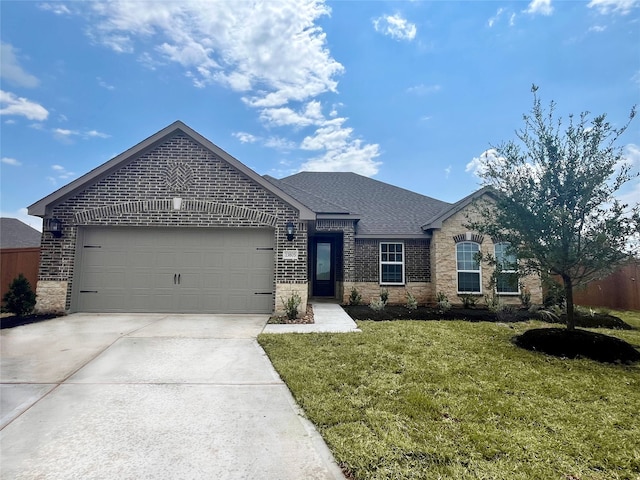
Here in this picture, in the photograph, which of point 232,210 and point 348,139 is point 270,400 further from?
point 348,139

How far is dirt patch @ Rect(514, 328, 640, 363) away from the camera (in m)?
5.62

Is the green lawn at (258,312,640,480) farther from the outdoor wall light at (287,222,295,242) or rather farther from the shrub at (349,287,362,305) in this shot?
the shrub at (349,287,362,305)

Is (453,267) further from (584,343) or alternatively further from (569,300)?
(584,343)

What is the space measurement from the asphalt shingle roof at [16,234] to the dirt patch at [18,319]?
14.3 meters

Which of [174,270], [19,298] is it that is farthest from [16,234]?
[174,270]

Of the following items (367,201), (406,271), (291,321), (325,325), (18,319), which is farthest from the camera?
(367,201)

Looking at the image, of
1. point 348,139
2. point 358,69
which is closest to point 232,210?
point 358,69

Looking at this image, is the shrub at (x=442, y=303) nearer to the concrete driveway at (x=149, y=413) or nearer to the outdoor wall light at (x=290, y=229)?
the outdoor wall light at (x=290, y=229)

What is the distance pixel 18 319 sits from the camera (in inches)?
329

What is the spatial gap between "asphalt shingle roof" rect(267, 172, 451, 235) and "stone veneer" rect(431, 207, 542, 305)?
0.98 meters

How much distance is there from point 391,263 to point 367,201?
12.5 ft

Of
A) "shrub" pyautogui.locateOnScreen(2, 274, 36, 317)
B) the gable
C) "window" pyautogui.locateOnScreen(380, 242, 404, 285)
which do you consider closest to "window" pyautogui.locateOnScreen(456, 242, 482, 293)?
"window" pyautogui.locateOnScreen(380, 242, 404, 285)

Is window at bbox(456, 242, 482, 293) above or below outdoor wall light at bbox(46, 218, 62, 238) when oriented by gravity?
below

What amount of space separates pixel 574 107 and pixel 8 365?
36.7ft
